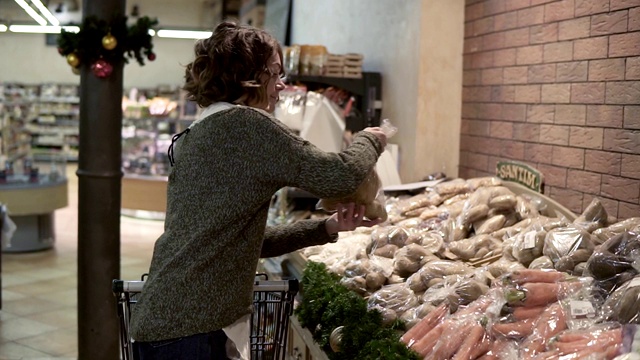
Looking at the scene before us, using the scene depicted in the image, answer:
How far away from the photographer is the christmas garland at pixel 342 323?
7.68ft

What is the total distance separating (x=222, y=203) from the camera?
6.37 feet

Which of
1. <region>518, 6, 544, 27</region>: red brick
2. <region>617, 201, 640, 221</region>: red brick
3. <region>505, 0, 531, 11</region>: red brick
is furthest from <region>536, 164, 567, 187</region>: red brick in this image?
<region>505, 0, 531, 11</region>: red brick

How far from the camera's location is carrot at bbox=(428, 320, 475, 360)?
7.66ft

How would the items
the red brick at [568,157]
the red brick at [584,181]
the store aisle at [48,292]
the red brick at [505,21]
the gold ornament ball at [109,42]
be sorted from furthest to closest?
the store aisle at [48,292], the gold ornament ball at [109,42], the red brick at [505,21], the red brick at [568,157], the red brick at [584,181]

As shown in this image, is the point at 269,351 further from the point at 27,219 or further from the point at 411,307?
the point at 27,219

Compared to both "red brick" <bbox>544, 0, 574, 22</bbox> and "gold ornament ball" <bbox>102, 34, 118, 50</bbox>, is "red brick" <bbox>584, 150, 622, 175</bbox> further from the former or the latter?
"gold ornament ball" <bbox>102, 34, 118, 50</bbox>

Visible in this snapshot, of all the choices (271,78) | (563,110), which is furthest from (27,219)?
(271,78)

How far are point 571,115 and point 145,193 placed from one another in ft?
30.0

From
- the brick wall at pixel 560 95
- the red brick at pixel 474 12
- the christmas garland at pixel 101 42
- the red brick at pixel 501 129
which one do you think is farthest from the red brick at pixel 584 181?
the christmas garland at pixel 101 42

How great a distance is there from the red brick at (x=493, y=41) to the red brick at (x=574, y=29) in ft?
1.93

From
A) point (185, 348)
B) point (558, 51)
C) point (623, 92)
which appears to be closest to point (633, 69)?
point (623, 92)

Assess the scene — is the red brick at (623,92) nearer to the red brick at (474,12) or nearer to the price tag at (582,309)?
the price tag at (582,309)

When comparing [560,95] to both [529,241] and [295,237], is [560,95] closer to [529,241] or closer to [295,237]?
[529,241]

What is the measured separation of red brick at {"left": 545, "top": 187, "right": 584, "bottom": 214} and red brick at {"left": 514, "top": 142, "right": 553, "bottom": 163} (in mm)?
170
